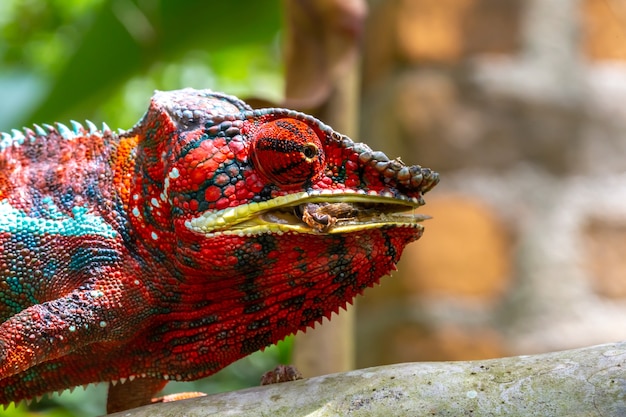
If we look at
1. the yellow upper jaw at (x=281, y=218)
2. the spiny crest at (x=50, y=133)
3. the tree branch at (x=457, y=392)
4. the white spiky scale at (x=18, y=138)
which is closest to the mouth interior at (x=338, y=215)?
the yellow upper jaw at (x=281, y=218)

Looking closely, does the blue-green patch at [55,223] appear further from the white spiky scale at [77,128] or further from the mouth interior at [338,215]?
the mouth interior at [338,215]

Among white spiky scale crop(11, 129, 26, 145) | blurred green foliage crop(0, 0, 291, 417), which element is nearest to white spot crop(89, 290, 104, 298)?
white spiky scale crop(11, 129, 26, 145)

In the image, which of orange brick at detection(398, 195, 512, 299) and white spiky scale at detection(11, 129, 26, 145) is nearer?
white spiky scale at detection(11, 129, 26, 145)

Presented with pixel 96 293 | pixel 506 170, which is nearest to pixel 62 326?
pixel 96 293

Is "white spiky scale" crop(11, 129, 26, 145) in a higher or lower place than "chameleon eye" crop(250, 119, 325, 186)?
higher

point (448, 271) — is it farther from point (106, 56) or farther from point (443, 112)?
point (106, 56)

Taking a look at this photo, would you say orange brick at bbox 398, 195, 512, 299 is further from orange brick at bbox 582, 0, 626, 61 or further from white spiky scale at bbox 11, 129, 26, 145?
white spiky scale at bbox 11, 129, 26, 145

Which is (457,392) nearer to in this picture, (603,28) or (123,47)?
(603,28)
